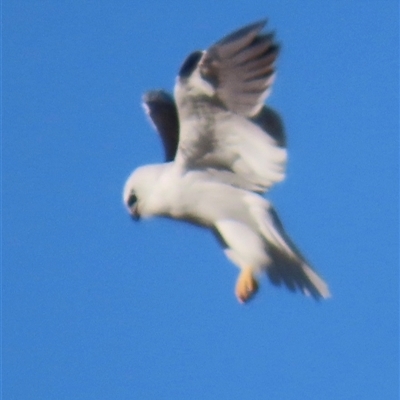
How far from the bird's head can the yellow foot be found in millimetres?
603

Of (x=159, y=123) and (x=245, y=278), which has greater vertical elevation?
(x=159, y=123)

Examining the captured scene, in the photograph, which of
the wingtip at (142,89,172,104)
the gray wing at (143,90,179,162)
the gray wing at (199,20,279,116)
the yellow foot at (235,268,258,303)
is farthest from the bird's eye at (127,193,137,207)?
the gray wing at (199,20,279,116)

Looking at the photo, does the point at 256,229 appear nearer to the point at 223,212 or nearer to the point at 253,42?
the point at 223,212

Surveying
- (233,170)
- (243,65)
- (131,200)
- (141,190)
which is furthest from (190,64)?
(131,200)

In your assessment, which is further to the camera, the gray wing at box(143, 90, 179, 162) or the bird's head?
the gray wing at box(143, 90, 179, 162)

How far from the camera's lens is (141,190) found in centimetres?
895

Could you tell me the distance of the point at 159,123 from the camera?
9375 millimetres

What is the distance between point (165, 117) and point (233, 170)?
2.57 ft

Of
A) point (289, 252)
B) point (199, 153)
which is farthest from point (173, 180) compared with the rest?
point (289, 252)

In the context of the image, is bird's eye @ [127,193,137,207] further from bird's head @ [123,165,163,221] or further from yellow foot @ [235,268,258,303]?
yellow foot @ [235,268,258,303]

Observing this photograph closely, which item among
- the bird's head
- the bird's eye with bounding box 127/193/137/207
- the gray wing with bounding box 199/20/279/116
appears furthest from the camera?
the bird's eye with bounding box 127/193/137/207

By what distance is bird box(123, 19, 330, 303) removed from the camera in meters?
8.29

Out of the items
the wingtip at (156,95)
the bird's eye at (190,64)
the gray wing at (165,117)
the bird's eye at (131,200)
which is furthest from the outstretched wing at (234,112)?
the wingtip at (156,95)

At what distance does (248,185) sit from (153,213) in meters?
0.54
